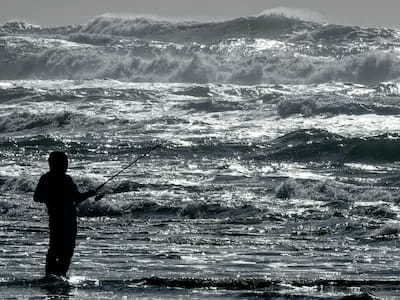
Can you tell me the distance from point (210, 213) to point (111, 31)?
2867 inches

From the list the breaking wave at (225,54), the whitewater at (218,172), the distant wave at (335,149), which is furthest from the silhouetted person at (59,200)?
the breaking wave at (225,54)

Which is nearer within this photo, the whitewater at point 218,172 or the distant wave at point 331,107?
the whitewater at point 218,172

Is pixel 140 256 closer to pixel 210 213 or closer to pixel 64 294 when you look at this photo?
pixel 64 294

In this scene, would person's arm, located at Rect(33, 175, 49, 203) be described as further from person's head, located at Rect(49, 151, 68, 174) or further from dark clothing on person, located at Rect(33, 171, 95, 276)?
person's head, located at Rect(49, 151, 68, 174)

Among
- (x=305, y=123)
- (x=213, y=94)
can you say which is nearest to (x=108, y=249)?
(x=305, y=123)

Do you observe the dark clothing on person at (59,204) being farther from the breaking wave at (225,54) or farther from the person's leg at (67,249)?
the breaking wave at (225,54)

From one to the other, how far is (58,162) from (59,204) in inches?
14.6

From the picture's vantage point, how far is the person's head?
9.70 meters

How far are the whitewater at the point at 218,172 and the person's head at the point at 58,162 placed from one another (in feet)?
3.19

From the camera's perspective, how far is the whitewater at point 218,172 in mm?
10891

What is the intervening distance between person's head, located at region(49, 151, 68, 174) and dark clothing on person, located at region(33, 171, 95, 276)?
0.09 feet

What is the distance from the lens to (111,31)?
294 feet

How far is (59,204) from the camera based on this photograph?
9.81 metres

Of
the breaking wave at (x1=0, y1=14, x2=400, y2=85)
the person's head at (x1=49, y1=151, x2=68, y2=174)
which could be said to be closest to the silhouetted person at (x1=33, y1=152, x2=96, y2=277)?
the person's head at (x1=49, y1=151, x2=68, y2=174)
